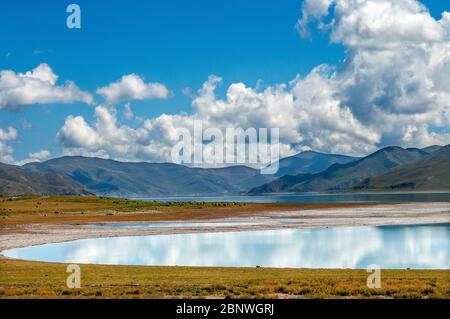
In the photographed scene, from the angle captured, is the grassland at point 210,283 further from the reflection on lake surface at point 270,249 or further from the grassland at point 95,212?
the grassland at point 95,212

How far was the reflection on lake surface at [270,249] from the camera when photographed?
57394mm

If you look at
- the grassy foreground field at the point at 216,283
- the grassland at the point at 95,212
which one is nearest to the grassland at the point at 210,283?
the grassy foreground field at the point at 216,283

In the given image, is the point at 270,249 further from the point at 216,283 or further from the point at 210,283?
the point at 216,283

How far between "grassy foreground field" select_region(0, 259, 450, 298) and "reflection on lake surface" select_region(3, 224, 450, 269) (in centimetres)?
1265

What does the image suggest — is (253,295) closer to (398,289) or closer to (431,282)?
(398,289)

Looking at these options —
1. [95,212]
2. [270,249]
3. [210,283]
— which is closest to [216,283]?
[210,283]

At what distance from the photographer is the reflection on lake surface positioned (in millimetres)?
57394

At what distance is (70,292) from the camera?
31141 millimetres

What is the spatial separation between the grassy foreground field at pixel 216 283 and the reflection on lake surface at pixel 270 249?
1265 centimetres

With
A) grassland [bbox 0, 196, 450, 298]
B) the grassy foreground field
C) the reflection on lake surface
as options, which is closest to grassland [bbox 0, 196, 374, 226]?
the reflection on lake surface

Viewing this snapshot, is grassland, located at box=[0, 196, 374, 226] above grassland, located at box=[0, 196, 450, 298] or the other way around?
above

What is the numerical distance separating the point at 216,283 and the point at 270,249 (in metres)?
34.6

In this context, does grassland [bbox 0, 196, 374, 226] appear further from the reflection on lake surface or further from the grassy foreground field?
the grassy foreground field
